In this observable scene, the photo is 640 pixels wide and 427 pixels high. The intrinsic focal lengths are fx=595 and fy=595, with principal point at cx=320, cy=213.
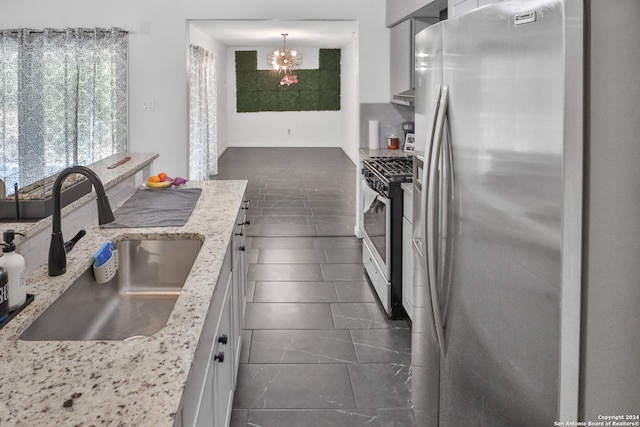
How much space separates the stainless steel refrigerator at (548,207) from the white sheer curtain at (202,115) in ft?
21.5

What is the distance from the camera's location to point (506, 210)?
56.5 inches

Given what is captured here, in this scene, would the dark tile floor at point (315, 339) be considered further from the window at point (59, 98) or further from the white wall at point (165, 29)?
the window at point (59, 98)

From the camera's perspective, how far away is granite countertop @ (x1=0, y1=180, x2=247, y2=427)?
3.22 ft

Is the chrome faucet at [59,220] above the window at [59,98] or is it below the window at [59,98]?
below

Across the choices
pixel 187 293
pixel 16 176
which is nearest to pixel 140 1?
pixel 16 176

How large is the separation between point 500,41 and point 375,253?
2744 mm

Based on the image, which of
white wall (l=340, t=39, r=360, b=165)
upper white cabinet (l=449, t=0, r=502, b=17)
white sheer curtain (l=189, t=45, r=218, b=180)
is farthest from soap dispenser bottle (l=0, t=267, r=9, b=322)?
white wall (l=340, t=39, r=360, b=165)

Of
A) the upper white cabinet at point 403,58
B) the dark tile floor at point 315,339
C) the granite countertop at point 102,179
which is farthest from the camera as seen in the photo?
the upper white cabinet at point 403,58

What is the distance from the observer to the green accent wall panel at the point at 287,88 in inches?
571

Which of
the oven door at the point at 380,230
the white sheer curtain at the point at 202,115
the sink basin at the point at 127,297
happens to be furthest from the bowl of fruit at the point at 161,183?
the white sheer curtain at the point at 202,115

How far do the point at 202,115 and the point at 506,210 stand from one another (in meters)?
8.49

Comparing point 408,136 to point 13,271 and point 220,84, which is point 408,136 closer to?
point 13,271

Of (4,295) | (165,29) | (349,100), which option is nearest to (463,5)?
(4,295)

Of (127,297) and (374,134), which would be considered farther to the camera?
(374,134)
